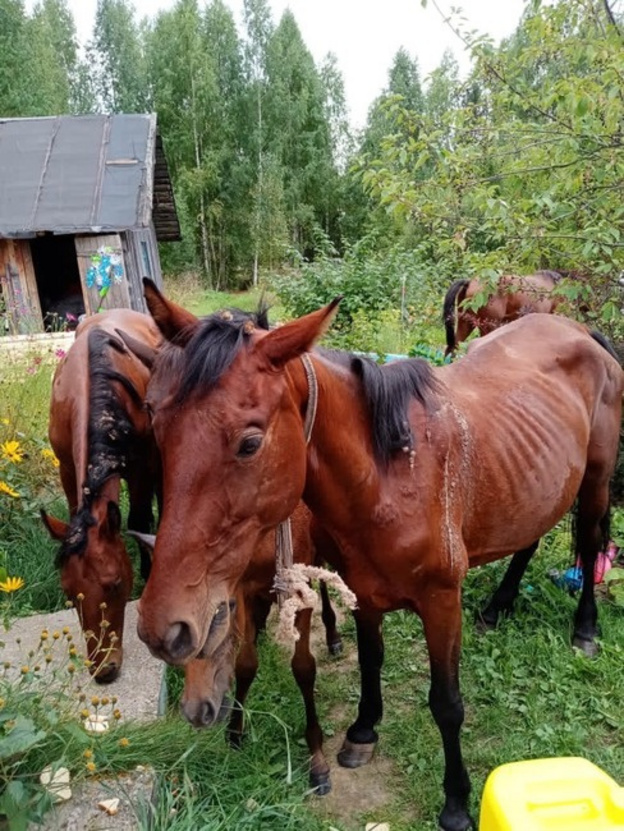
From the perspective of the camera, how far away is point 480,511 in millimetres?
2418

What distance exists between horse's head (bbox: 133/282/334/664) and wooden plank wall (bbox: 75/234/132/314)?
10.2 m

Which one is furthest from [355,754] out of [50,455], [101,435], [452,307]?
[452,307]

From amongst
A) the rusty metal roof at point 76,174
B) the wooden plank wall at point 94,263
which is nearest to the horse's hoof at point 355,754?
the rusty metal roof at point 76,174

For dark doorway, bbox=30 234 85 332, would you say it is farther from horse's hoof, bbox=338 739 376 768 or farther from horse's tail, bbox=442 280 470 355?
horse's hoof, bbox=338 739 376 768

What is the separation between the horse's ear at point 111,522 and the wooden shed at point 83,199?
27.2 feet

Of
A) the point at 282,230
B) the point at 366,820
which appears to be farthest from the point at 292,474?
the point at 282,230

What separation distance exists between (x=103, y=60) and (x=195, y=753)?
31.1 meters

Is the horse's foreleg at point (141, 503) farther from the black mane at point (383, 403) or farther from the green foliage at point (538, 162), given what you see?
the green foliage at point (538, 162)

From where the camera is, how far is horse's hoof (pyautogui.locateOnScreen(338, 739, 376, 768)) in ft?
8.62

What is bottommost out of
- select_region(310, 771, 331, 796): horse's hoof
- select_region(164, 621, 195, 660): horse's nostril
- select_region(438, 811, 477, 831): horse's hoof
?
select_region(438, 811, 477, 831): horse's hoof

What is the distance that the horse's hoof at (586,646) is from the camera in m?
3.22

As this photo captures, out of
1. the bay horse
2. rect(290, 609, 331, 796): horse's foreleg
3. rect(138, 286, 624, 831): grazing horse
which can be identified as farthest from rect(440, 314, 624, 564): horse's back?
rect(290, 609, 331, 796): horse's foreleg

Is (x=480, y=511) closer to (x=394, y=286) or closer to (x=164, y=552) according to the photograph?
(x=164, y=552)

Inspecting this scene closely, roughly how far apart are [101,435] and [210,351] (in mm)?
1633
